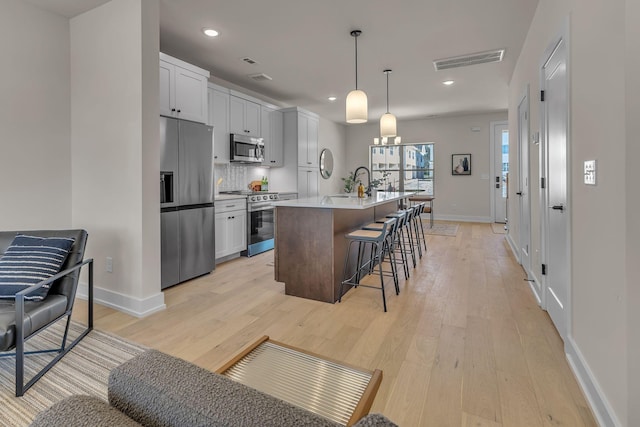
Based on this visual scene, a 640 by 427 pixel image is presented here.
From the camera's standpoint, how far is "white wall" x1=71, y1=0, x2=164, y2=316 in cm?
271

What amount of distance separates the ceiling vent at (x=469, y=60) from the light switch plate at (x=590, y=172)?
3.01 meters

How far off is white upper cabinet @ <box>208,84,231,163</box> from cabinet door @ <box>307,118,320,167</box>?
6.96 ft

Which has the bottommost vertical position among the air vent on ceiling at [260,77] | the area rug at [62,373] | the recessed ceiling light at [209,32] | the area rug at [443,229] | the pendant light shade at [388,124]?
the area rug at [62,373]

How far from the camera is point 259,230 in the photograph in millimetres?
5027

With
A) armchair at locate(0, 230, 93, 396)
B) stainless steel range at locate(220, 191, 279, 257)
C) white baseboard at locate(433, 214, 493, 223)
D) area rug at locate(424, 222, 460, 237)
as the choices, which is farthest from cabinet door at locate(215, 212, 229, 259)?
white baseboard at locate(433, 214, 493, 223)

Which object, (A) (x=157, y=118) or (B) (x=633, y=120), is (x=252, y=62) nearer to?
(A) (x=157, y=118)

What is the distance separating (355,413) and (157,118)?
2.75 m

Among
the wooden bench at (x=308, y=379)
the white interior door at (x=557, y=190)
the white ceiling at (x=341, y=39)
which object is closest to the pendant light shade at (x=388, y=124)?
the white ceiling at (x=341, y=39)

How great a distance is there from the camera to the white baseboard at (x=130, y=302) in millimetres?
2766

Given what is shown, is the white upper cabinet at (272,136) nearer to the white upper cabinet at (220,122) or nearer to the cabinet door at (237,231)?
the white upper cabinet at (220,122)

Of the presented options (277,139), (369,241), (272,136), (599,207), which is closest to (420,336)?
(369,241)

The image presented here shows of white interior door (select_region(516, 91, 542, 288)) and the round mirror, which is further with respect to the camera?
the round mirror

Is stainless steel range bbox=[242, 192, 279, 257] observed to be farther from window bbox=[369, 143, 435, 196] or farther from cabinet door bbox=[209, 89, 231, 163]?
window bbox=[369, 143, 435, 196]

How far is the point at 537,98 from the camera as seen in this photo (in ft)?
9.94
